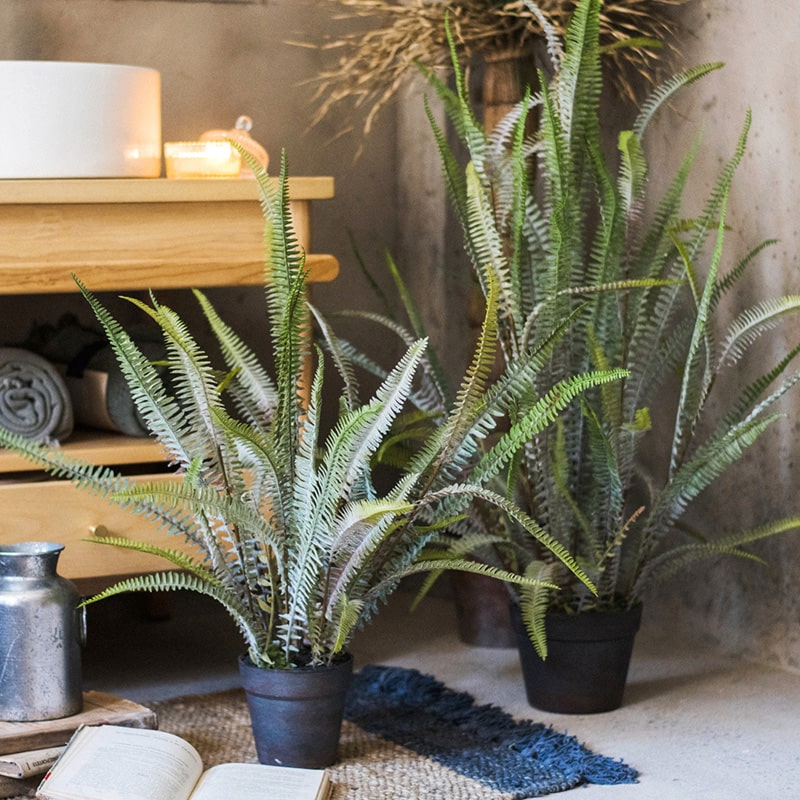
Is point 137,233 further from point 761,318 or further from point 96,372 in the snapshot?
point 761,318

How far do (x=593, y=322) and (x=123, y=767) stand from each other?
3.13 feet

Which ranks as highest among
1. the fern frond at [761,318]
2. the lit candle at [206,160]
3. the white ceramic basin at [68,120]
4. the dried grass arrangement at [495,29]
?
the dried grass arrangement at [495,29]

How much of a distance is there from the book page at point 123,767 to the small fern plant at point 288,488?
18 cm

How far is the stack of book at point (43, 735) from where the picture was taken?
5.55ft

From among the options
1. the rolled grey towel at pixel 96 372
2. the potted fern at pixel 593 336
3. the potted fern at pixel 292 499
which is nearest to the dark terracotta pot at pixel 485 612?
the potted fern at pixel 593 336

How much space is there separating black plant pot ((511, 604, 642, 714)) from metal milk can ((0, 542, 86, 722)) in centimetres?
71

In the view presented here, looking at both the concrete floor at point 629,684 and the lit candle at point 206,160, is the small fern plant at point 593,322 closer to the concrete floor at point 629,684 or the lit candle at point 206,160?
the concrete floor at point 629,684

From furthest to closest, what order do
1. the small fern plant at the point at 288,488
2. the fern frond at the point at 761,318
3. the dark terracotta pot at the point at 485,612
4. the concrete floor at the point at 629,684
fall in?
the dark terracotta pot at the point at 485,612
the fern frond at the point at 761,318
the concrete floor at the point at 629,684
the small fern plant at the point at 288,488

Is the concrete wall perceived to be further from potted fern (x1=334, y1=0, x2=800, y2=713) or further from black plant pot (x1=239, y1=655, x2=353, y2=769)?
black plant pot (x1=239, y1=655, x2=353, y2=769)

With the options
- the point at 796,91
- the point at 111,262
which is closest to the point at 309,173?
the point at 111,262

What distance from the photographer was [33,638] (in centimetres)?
180

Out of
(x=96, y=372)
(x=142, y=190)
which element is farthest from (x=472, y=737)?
(x=142, y=190)

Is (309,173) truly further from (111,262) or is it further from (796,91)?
(796,91)

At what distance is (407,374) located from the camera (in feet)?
5.45
